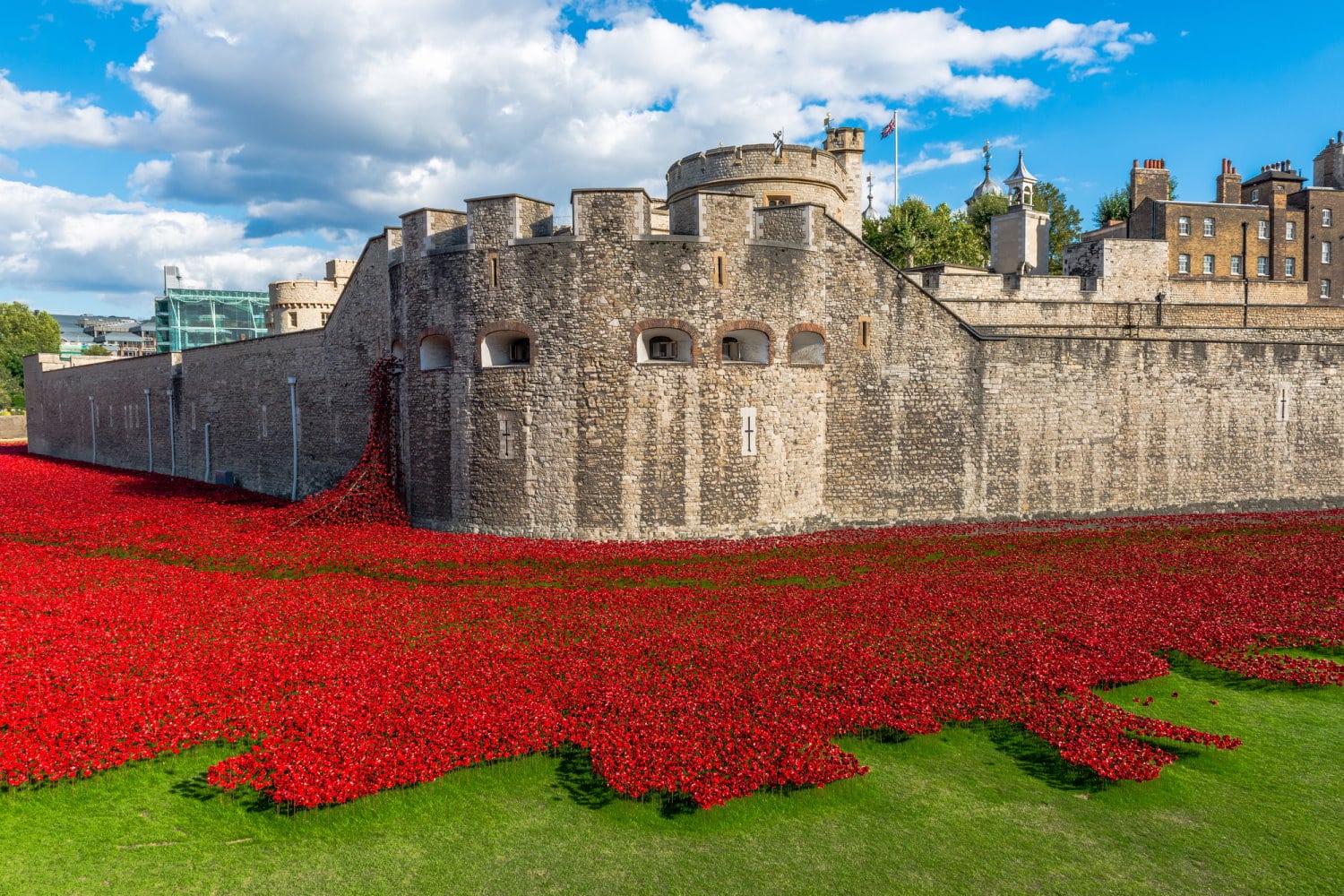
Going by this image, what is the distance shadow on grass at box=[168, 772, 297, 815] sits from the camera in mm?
7531

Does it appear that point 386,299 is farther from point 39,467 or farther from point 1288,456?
point 1288,456

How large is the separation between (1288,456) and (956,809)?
25.0 metres

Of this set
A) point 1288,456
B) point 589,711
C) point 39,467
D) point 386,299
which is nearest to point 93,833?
point 589,711

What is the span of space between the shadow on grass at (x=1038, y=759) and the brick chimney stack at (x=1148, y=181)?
5365cm

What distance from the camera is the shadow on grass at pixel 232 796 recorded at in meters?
7.53

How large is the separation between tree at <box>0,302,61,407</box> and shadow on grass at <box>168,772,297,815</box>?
348ft

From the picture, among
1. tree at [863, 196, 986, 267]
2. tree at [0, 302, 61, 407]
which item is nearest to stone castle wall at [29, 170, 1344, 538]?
tree at [863, 196, 986, 267]

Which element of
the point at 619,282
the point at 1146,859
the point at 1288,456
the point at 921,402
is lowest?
the point at 1146,859

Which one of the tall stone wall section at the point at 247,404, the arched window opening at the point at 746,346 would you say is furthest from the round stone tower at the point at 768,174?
the tall stone wall section at the point at 247,404

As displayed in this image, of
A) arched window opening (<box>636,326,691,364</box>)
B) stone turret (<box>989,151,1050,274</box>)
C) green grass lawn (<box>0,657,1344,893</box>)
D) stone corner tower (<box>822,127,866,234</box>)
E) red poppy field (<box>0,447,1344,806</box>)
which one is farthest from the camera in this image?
stone turret (<box>989,151,1050,274</box>)

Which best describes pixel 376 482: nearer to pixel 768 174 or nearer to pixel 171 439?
pixel 768 174

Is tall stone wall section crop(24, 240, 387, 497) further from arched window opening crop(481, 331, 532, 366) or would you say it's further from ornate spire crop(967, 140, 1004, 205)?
ornate spire crop(967, 140, 1004, 205)

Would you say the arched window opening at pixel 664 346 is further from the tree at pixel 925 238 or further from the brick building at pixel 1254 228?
the brick building at pixel 1254 228

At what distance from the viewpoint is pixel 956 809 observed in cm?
764
